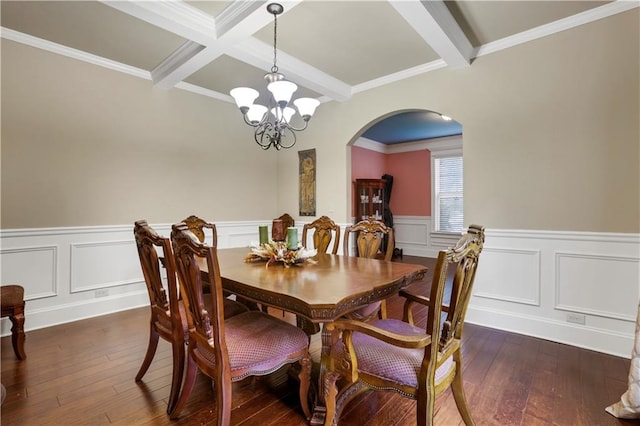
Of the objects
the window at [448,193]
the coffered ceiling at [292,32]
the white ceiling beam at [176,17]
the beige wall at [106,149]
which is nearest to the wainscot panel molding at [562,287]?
the coffered ceiling at [292,32]

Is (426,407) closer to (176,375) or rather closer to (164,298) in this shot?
(176,375)

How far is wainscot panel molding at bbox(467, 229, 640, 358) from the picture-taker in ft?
8.05

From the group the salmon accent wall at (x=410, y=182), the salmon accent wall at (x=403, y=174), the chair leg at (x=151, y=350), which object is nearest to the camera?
the chair leg at (x=151, y=350)

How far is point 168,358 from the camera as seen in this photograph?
238cm

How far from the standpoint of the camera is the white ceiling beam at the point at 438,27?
2.23m

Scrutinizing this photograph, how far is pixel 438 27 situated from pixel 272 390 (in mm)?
2882

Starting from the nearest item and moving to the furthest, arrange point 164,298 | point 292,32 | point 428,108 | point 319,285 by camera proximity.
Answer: point 319,285, point 164,298, point 292,32, point 428,108

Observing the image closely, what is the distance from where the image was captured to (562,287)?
271 cm

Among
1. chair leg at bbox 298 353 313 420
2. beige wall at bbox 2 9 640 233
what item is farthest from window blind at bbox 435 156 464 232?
chair leg at bbox 298 353 313 420

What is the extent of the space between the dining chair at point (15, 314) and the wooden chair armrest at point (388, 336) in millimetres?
2485

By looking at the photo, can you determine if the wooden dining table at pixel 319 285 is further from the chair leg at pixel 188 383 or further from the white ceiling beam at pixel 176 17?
the white ceiling beam at pixel 176 17

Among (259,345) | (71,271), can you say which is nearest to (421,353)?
(259,345)

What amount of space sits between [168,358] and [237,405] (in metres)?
0.87

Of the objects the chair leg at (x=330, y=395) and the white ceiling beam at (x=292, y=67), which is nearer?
the chair leg at (x=330, y=395)
